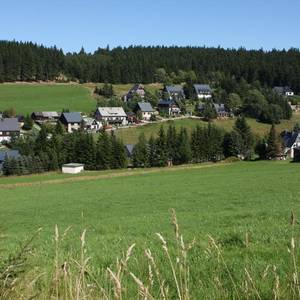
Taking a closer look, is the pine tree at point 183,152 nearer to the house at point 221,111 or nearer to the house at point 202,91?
the house at point 221,111

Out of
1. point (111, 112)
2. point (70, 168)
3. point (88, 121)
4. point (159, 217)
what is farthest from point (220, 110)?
point (159, 217)

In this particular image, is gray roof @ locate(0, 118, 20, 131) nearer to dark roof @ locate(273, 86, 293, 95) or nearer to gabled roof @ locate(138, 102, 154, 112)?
gabled roof @ locate(138, 102, 154, 112)

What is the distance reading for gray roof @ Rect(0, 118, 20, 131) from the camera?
103938 millimetres

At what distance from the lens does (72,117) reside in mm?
119938

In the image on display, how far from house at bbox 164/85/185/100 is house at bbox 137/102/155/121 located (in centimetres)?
1522

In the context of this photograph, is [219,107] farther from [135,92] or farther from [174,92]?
[135,92]

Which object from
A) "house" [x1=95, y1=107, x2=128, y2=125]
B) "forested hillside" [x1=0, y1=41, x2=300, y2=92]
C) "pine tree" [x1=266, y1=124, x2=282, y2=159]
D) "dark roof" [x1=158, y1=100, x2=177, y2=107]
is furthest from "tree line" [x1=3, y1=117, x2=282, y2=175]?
"forested hillside" [x1=0, y1=41, x2=300, y2=92]

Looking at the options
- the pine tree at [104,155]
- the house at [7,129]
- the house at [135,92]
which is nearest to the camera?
the pine tree at [104,155]

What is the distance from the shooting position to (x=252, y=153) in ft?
295

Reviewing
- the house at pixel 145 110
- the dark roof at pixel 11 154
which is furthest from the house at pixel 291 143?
the dark roof at pixel 11 154

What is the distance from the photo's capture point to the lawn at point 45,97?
450ft

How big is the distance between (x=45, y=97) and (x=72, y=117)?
3319cm

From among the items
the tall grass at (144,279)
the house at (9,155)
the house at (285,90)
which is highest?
the tall grass at (144,279)

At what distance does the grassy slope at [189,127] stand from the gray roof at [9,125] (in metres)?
22.4
